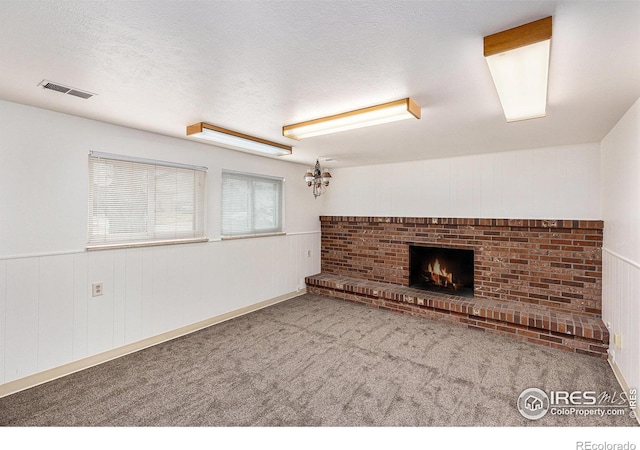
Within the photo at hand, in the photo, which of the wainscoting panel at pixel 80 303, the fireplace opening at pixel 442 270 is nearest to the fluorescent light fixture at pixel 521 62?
the fireplace opening at pixel 442 270

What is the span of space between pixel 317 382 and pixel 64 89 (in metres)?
2.96

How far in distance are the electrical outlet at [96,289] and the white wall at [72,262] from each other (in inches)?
1.9

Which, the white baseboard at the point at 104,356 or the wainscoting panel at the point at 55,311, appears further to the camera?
the wainscoting panel at the point at 55,311

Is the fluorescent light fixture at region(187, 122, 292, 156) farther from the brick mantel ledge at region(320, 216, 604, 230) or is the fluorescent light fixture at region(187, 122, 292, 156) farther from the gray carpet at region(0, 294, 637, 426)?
the gray carpet at region(0, 294, 637, 426)

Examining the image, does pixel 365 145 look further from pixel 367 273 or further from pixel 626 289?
pixel 626 289

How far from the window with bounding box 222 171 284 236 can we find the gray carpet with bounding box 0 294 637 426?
56.2 inches

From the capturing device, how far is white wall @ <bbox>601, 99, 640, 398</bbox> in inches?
88.3

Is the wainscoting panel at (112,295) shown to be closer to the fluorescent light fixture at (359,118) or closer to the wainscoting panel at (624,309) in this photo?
the fluorescent light fixture at (359,118)

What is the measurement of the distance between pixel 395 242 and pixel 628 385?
10.1 feet

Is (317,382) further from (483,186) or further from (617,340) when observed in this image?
(483,186)

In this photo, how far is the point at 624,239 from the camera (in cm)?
258

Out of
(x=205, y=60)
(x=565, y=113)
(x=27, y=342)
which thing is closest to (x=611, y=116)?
(x=565, y=113)

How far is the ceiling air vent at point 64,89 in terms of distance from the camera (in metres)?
2.05

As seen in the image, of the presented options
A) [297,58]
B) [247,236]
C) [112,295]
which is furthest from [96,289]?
[297,58]
